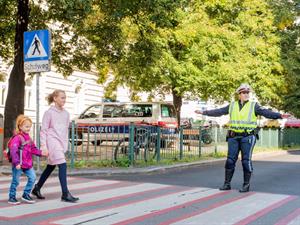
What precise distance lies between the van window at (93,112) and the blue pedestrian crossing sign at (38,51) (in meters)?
12.7

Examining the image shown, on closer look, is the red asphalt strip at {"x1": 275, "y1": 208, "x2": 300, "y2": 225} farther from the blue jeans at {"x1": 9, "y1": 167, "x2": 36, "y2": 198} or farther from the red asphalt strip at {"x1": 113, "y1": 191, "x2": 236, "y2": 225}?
the blue jeans at {"x1": 9, "y1": 167, "x2": 36, "y2": 198}

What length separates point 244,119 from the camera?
9070 millimetres

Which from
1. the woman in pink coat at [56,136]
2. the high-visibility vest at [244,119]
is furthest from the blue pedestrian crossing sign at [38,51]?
the high-visibility vest at [244,119]

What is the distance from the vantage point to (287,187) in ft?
33.6

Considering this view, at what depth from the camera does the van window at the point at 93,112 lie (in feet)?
79.4

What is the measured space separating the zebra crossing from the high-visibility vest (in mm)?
1121

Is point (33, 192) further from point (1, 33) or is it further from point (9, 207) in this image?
point (1, 33)

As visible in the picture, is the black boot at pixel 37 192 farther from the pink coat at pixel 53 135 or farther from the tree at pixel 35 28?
the tree at pixel 35 28

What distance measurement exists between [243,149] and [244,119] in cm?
53

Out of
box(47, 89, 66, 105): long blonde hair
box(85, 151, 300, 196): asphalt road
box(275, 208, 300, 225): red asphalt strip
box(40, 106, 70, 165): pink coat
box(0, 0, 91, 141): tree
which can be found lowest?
box(275, 208, 300, 225): red asphalt strip

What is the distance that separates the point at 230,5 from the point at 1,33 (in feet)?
42.1

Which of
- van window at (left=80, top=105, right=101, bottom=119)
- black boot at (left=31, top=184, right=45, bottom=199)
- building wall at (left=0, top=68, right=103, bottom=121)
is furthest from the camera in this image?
building wall at (left=0, top=68, right=103, bottom=121)

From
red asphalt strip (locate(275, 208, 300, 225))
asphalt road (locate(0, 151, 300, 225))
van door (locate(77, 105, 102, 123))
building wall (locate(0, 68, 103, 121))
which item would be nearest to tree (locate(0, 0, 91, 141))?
asphalt road (locate(0, 151, 300, 225))

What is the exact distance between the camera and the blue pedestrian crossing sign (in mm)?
11086
